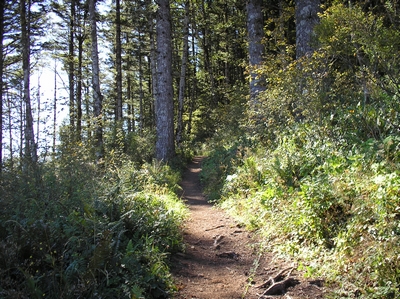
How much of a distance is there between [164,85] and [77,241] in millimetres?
9383

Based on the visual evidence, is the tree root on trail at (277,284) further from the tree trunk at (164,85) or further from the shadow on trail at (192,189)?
the tree trunk at (164,85)

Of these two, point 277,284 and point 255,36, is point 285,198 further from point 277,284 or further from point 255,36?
point 255,36

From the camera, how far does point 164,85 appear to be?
11891mm

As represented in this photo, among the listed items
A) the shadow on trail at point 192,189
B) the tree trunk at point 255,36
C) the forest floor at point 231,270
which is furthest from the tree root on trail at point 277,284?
the tree trunk at point 255,36

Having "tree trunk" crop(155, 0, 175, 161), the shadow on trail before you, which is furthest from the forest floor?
"tree trunk" crop(155, 0, 175, 161)

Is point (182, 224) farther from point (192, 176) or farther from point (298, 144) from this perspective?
point (192, 176)

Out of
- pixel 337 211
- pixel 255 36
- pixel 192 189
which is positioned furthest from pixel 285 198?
pixel 255 36

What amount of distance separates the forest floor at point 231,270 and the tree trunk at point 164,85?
662 centimetres

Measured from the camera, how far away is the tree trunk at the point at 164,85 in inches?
458

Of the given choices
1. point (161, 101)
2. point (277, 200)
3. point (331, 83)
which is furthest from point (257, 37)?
point (277, 200)

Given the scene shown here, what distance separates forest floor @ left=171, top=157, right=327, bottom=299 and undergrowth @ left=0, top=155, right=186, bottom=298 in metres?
0.30

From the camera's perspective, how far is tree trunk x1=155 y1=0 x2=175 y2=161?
38.2 feet

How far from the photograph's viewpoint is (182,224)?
18.9 feet

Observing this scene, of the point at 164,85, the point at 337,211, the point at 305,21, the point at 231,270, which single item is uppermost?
the point at 305,21
